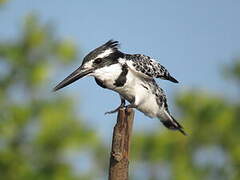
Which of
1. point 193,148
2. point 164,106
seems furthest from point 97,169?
point 164,106

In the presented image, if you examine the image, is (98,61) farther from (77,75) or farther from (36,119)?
(36,119)

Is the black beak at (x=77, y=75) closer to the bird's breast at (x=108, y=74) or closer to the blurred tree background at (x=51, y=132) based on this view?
the bird's breast at (x=108, y=74)

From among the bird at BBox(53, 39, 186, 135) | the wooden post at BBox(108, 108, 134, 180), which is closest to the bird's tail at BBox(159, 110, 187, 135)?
the bird at BBox(53, 39, 186, 135)

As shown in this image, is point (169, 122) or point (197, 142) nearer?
point (169, 122)

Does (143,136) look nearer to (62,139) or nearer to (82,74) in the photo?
(62,139)

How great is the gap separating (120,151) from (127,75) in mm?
1458

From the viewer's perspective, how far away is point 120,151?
3918 mm

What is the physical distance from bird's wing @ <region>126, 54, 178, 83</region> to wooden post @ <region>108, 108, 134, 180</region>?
50.1 inches

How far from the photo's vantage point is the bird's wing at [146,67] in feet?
17.4

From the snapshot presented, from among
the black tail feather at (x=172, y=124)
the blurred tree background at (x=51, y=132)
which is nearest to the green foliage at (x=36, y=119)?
the blurred tree background at (x=51, y=132)

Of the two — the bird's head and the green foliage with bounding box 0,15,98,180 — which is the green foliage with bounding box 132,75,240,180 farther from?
the bird's head

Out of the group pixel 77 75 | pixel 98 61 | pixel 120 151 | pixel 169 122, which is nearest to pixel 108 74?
pixel 98 61

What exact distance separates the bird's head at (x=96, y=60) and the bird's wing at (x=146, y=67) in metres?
0.12

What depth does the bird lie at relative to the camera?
5086 millimetres
